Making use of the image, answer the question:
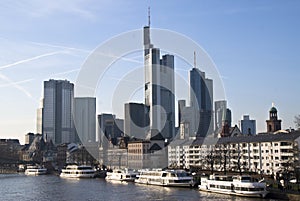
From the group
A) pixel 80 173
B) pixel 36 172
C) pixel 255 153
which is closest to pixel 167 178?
pixel 255 153

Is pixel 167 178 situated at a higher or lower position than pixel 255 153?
lower

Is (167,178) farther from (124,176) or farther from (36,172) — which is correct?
(36,172)

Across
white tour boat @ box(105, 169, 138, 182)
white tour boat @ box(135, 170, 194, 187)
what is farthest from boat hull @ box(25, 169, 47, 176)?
white tour boat @ box(135, 170, 194, 187)

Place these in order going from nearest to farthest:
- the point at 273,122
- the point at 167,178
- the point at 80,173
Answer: the point at 167,178
the point at 80,173
the point at 273,122

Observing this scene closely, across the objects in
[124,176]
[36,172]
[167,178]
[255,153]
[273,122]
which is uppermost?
[273,122]

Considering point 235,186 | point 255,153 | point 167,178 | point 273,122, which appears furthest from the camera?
point 273,122

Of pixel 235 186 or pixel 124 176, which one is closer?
pixel 235 186

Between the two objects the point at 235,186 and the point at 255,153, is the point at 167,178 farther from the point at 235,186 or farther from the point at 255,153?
the point at 255,153

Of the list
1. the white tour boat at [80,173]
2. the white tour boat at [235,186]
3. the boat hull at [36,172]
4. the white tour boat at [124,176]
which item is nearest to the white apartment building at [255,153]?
the white tour boat at [235,186]
